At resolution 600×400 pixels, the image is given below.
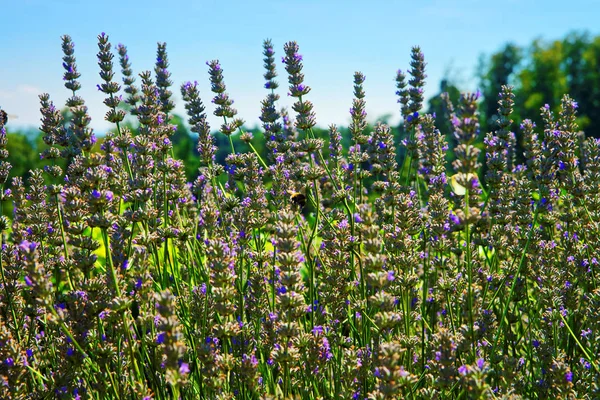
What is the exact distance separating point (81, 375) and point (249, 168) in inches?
57.9

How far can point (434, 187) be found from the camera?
339 centimetres

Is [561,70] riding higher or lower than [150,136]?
higher

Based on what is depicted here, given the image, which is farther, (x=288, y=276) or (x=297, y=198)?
(x=297, y=198)

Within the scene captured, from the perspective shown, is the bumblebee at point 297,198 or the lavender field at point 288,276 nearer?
the lavender field at point 288,276

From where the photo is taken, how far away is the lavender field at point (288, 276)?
2045mm

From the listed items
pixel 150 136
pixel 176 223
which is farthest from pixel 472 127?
pixel 176 223

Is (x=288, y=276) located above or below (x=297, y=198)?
below

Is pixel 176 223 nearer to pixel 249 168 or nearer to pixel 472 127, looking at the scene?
pixel 249 168

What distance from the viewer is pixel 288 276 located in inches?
78.7

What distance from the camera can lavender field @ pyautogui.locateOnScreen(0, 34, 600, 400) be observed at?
204 cm

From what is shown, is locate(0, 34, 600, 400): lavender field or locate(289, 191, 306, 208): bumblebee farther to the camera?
locate(289, 191, 306, 208): bumblebee

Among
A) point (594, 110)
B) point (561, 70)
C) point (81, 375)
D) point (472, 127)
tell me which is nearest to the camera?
point (472, 127)

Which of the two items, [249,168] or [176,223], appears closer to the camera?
[249,168]

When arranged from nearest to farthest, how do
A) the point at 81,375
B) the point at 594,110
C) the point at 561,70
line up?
the point at 81,375, the point at 594,110, the point at 561,70
